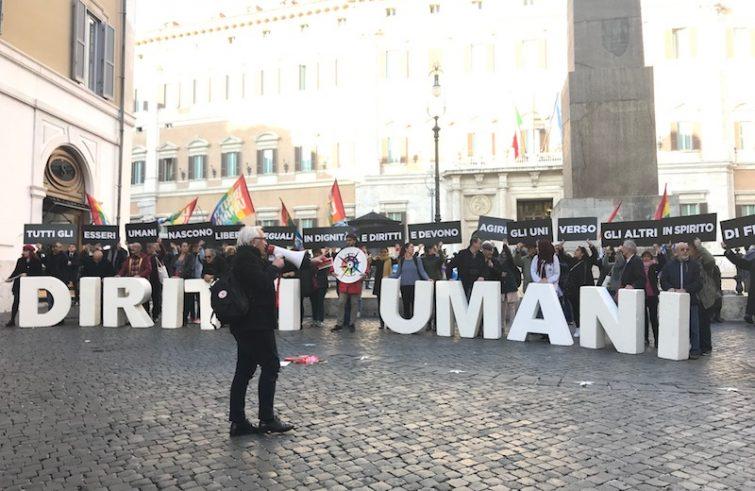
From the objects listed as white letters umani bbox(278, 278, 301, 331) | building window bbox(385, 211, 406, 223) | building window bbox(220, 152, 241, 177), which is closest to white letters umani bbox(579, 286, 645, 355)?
white letters umani bbox(278, 278, 301, 331)

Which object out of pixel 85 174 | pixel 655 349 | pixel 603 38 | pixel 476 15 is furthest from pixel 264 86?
pixel 655 349

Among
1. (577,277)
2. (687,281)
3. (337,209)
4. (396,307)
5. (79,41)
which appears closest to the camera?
(687,281)

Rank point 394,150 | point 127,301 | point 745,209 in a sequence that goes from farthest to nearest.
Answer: point 394,150 < point 745,209 < point 127,301

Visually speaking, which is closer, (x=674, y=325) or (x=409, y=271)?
(x=674, y=325)

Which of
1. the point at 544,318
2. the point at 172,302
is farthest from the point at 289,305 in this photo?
the point at 544,318

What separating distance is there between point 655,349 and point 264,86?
106 feet

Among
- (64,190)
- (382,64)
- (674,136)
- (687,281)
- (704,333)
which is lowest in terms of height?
(704,333)

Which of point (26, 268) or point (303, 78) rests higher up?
point (303, 78)

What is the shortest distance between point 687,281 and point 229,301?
5.61 m

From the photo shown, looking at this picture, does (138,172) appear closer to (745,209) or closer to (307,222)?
(307,222)

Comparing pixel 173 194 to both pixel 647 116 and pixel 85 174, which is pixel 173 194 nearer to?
pixel 85 174

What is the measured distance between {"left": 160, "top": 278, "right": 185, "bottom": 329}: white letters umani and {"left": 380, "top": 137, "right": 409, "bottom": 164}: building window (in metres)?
23.9

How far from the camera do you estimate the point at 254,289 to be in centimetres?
405

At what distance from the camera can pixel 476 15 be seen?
31859 millimetres
